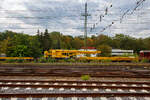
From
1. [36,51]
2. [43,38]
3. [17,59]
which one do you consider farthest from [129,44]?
[17,59]

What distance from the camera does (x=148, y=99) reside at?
569 cm

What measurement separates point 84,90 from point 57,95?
191 centimetres

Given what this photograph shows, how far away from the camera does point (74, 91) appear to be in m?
6.66

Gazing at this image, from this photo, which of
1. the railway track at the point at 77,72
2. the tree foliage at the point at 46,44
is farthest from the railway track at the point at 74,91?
the tree foliage at the point at 46,44

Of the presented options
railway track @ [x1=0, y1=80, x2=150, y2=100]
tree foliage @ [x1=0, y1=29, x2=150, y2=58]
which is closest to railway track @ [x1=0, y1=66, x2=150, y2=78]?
railway track @ [x1=0, y1=80, x2=150, y2=100]

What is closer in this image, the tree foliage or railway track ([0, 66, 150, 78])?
railway track ([0, 66, 150, 78])

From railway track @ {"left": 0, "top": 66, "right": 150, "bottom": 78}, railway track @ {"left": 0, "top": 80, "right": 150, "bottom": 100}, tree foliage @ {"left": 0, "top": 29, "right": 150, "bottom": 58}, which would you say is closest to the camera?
railway track @ {"left": 0, "top": 80, "right": 150, "bottom": 100}

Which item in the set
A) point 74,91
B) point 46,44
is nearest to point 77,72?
point 74,91

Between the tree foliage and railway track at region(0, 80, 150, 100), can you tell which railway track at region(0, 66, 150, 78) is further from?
the tree foliage

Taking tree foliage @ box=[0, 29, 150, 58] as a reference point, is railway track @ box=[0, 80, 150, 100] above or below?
below

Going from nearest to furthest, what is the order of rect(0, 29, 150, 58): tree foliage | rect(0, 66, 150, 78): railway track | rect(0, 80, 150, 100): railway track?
1. rect(0, 80, 150, 100): railway track
2. rect(0, 66, 150, 78): railway track
3. rect(0, 29, 150, 58): tree foliage

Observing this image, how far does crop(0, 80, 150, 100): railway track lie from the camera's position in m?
5.74

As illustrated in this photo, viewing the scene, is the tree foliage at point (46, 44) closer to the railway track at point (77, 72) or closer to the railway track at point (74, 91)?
the railway track at point (77, 72)

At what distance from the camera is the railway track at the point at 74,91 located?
18.8 ft
